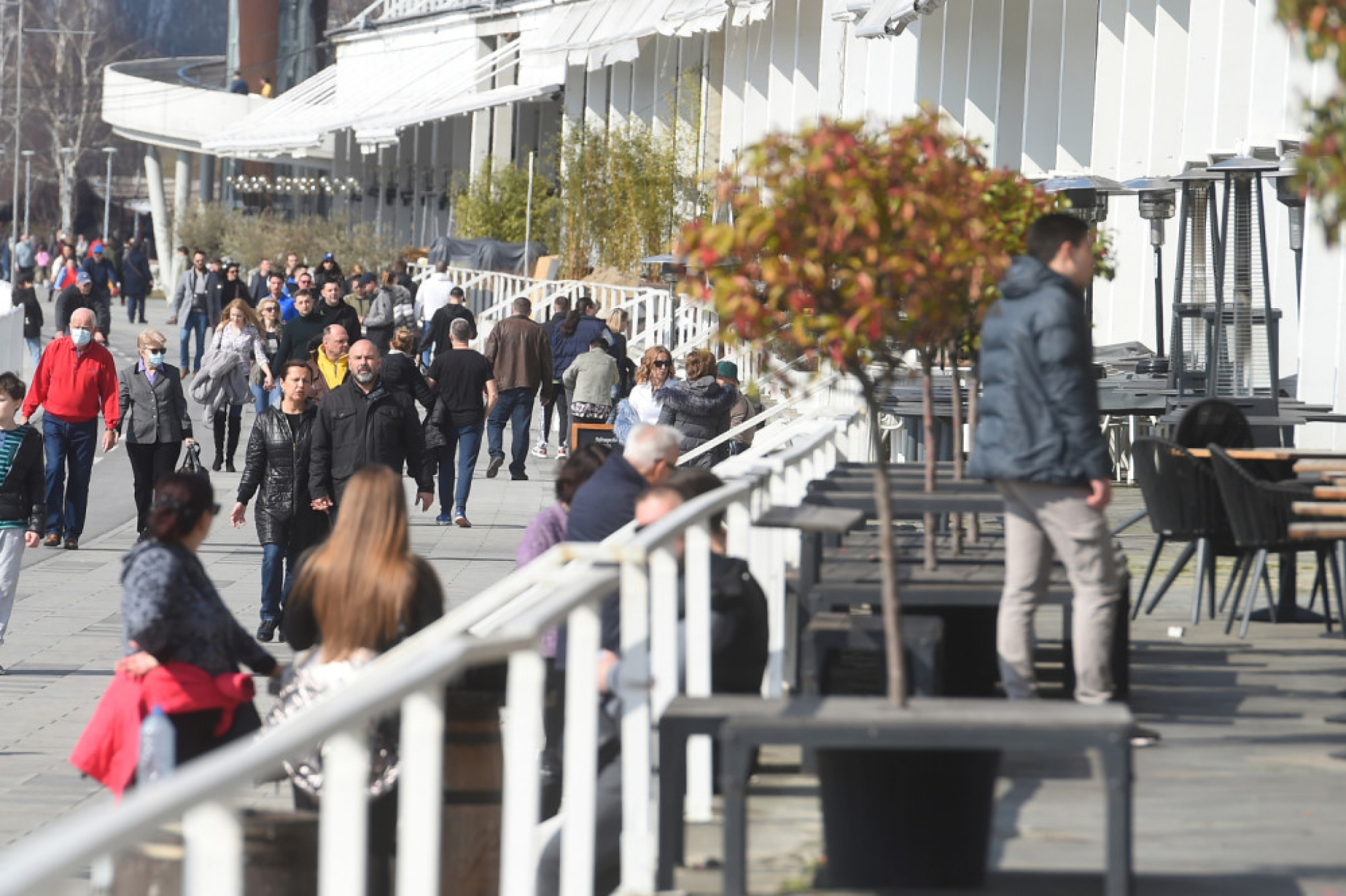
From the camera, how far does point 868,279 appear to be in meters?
4.82

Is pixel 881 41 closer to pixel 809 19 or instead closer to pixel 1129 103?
pixel 1129 103

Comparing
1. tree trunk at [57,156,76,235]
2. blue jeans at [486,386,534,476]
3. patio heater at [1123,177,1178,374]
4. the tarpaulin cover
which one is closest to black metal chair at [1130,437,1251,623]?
patio heater at [1123,177,1178,374]

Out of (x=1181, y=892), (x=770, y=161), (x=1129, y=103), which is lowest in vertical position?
(x=1181, y=892)

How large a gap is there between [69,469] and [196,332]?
17049 mm

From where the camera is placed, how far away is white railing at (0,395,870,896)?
2.62 metres

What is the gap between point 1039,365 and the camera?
6188mm

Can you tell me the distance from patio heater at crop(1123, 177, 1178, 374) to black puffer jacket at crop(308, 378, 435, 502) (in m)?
6.65

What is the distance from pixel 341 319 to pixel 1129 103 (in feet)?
24.9

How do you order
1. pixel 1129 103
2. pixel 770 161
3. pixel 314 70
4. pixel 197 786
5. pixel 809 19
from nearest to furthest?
pixel 197 786 → pixel 770 161 → pixel 1129 103 → pixel 809 19 → pixel 314 70

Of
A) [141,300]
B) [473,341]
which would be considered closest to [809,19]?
[473,341]

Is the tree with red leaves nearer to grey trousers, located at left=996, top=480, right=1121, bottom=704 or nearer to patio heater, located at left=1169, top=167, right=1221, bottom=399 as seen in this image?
grey trousers, located at left=996, top=480, right=1121, bottom=704

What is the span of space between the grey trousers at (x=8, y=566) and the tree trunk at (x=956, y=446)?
5.21 metres

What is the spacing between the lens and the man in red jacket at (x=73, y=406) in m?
16.3

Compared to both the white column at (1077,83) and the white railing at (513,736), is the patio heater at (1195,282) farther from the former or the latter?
the white railing at (513,736)
